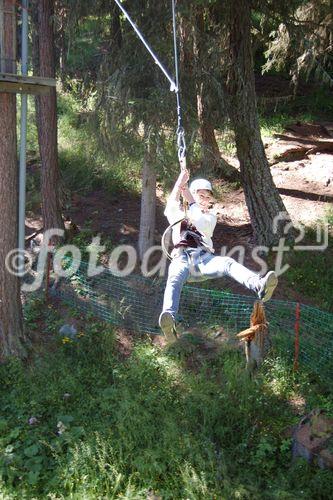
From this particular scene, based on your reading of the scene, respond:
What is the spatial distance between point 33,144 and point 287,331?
964 centimetres

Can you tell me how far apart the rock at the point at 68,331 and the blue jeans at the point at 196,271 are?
385cm

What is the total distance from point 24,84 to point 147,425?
14.4 feet

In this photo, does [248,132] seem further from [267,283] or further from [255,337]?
[267,283]

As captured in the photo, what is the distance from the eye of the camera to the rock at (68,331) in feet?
32.2

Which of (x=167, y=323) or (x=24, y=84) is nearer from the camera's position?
(x=167, y=323)

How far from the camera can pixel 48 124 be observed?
37.7 feet

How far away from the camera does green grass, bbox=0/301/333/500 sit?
676cm

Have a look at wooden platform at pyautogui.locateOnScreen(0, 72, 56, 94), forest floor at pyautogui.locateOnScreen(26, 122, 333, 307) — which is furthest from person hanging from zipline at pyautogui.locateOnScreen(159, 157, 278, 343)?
forest floor at pyautogui.locateOnScreen(26, 122, 333, 307)

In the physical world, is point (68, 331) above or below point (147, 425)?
above

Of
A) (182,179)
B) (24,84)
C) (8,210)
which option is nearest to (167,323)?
(182,179)

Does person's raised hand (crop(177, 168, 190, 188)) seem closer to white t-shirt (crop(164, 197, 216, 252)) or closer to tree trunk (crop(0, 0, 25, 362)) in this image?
white t-shirt (crop(164, 197, 216, 252))

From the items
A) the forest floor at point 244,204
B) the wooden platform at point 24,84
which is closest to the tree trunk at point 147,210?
the forest floor at point 244,204

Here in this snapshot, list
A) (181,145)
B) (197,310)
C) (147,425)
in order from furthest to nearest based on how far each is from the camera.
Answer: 1. (197,310)
2. (147,425)
3. (181,145)

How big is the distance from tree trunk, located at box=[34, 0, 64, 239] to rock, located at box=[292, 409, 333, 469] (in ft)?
21.0
